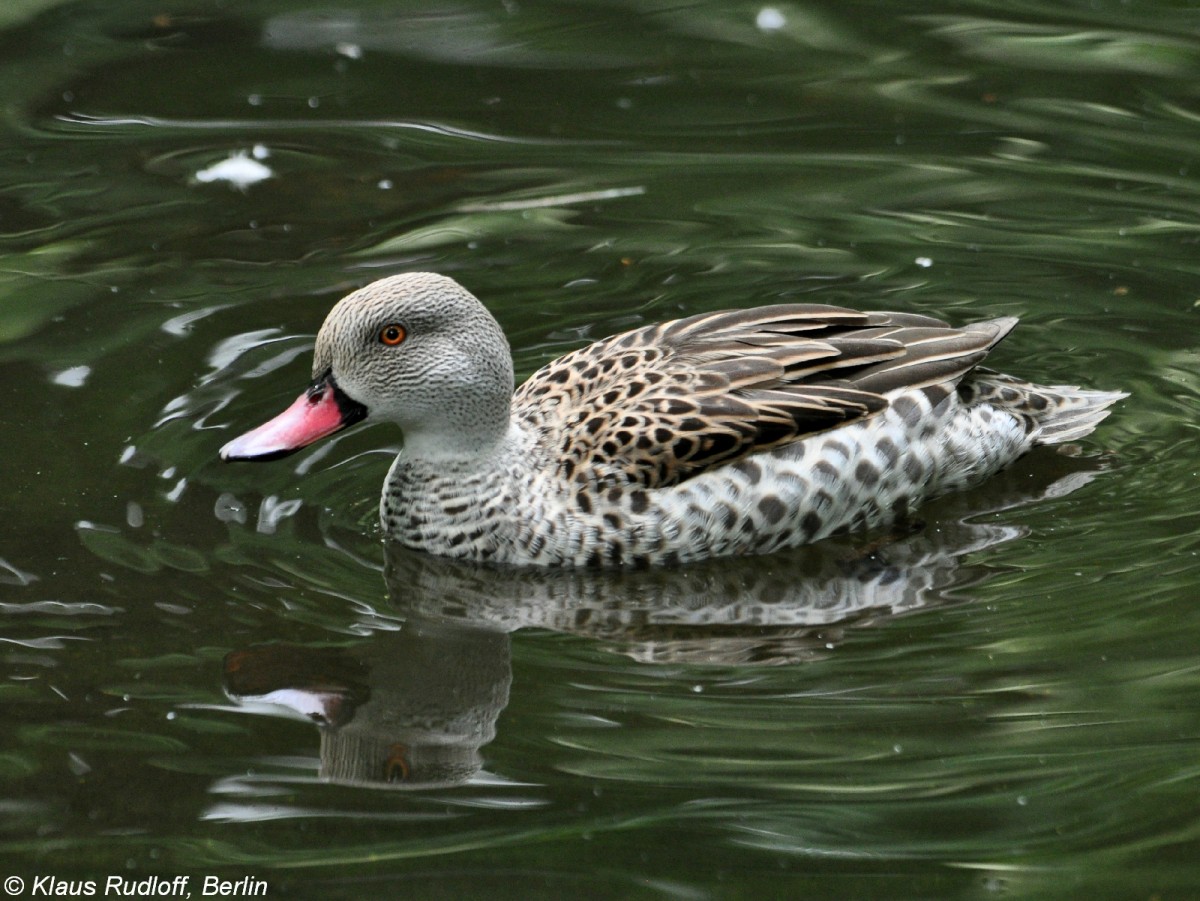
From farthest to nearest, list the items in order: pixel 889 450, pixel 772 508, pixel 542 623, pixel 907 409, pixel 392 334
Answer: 1. pixel 907 409
2. pixel 889 450
3. pixel 772 508
4. pixel 392 334
5. pixel 542 623

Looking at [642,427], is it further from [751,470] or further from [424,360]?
[424,360]

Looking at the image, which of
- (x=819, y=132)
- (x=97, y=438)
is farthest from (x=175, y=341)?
(x=819, y=132)

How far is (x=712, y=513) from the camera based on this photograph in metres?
8.48

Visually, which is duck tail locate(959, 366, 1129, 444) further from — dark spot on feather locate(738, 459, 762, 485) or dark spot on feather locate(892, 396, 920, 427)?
dark spot on feather locate(738, 459, 762, 485)

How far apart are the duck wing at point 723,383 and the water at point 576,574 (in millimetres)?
566

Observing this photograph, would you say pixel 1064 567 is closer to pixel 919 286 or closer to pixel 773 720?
pixel 773 720

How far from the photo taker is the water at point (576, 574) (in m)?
6.53

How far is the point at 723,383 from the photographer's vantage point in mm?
8656

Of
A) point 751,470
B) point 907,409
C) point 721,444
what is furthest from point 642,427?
point 907,409

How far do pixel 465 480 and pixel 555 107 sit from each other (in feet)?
16.6

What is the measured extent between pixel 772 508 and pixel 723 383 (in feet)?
2.04

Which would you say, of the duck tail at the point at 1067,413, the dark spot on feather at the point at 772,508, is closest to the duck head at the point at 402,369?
the dark spot on feather at the point at 772,508

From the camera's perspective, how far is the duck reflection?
23.5 feet

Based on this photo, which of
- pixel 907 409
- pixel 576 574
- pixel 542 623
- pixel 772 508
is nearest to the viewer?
pixel 542 623
